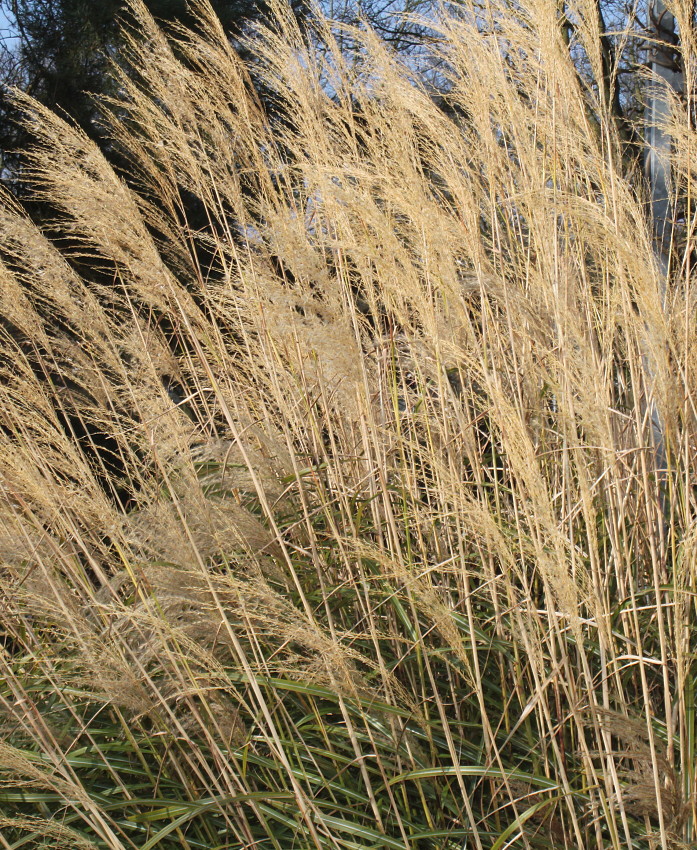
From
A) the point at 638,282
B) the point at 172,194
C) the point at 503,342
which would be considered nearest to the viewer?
the point at 638,282

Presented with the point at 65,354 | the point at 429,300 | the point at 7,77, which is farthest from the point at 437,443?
the point at 7,77

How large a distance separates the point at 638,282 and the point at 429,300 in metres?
0.44

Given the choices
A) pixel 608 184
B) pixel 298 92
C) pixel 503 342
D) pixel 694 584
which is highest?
pixel 298 92

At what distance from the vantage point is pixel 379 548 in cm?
179

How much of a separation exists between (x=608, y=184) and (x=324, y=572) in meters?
1.25

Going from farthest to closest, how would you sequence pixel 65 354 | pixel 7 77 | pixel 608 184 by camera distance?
pixel 7 77 → pixel 65 354 → pixel 608 184

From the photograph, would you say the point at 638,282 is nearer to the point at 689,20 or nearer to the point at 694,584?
the point at 694,584

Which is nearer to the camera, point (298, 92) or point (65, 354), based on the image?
point (298, 92)

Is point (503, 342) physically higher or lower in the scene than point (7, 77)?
lower

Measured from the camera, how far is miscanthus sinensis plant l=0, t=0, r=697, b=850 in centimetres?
142

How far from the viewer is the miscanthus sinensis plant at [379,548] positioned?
1.42 metres

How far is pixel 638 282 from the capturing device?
1.30 meters

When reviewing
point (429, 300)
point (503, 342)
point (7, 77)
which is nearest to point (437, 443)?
point (503, 342)

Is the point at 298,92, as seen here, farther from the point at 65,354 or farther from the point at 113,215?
the point at 65,354
